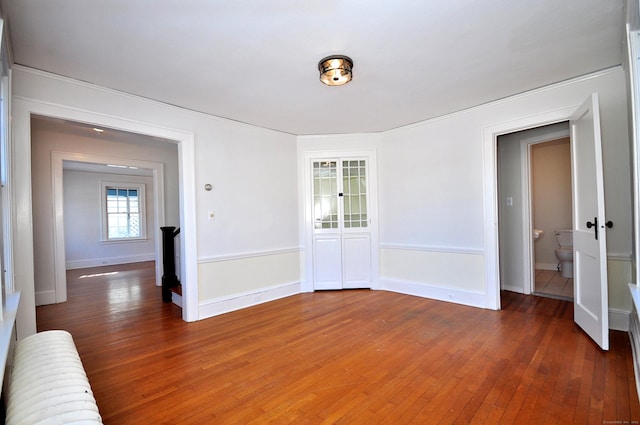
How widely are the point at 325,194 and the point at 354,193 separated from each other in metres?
0.45

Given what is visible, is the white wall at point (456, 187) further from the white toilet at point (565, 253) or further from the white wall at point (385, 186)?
the white toilet at point (565, 253)

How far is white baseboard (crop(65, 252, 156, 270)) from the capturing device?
23.2 ft

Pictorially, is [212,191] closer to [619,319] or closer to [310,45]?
[310,45]

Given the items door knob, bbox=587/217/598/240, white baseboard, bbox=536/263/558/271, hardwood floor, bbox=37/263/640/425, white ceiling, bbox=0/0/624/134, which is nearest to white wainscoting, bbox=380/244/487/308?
hardwood floor, bbox=37/263/640/425

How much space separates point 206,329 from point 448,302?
2.92 m

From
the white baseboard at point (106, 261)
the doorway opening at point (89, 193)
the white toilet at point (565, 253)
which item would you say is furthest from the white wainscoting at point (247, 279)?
the white baseboard at point (106, 261)

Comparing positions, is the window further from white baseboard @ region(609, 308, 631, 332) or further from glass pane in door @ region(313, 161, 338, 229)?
white baseboard @ region(609, 308, 631, 332)

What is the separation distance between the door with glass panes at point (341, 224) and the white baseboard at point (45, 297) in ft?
12.3

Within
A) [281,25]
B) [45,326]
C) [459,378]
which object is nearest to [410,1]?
[281,25]

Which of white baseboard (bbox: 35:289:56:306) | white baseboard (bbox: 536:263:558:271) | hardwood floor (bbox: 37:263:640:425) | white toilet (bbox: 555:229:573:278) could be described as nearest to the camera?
hardwood floor (bbox: 37:263:640:425)

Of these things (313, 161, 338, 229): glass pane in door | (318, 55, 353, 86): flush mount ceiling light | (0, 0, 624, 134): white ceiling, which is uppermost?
(0, 0, 624, 134): white ceiling

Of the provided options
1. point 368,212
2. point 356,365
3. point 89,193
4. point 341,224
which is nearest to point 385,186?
point 368,212

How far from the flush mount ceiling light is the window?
7.74m

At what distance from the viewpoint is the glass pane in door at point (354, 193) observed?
4.53m
